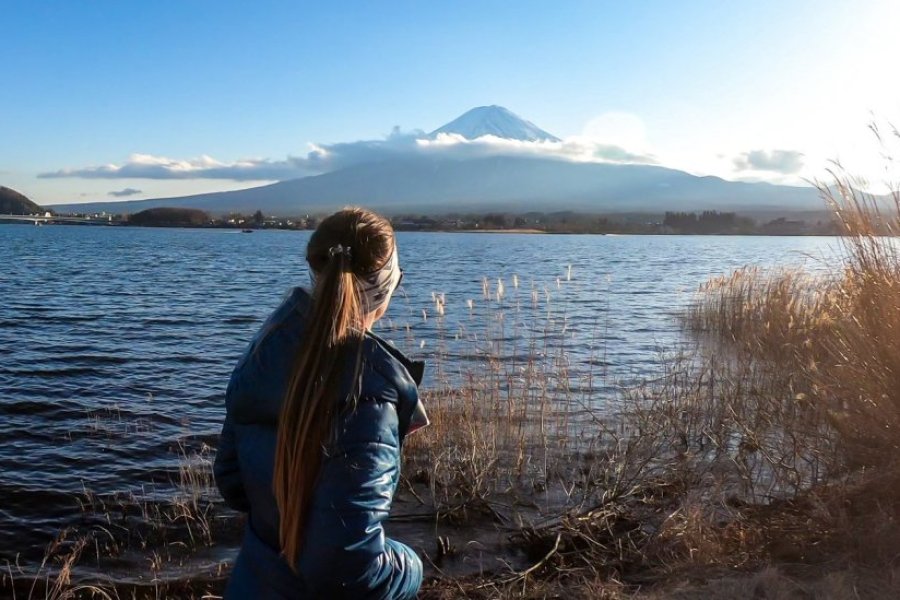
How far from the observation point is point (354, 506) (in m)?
2.14

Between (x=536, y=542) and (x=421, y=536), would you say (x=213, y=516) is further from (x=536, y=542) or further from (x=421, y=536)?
(x=536, y=542)

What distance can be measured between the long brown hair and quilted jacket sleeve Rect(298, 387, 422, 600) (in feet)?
0.14

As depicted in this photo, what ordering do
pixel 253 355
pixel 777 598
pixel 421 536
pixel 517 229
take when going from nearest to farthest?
pixel 253 355 < pixel 777 598 < pixel 421 536 < pixel 517 229

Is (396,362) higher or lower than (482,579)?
higher

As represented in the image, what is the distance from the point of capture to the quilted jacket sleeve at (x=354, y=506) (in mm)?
2137

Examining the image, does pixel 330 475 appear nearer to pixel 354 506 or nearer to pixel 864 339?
pixel 354 506

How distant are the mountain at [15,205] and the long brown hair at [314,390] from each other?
643ft

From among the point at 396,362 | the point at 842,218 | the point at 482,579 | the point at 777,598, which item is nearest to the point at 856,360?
the point at 842,218

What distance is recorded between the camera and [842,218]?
5.68 m


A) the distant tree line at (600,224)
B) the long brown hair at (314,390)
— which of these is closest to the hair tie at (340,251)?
the long brown hair at (314,390)

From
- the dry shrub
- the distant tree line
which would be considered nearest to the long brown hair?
→ the dry shrub

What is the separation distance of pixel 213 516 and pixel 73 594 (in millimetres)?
1606

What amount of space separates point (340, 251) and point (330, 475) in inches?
26.7

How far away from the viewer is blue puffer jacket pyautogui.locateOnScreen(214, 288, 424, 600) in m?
2.14
